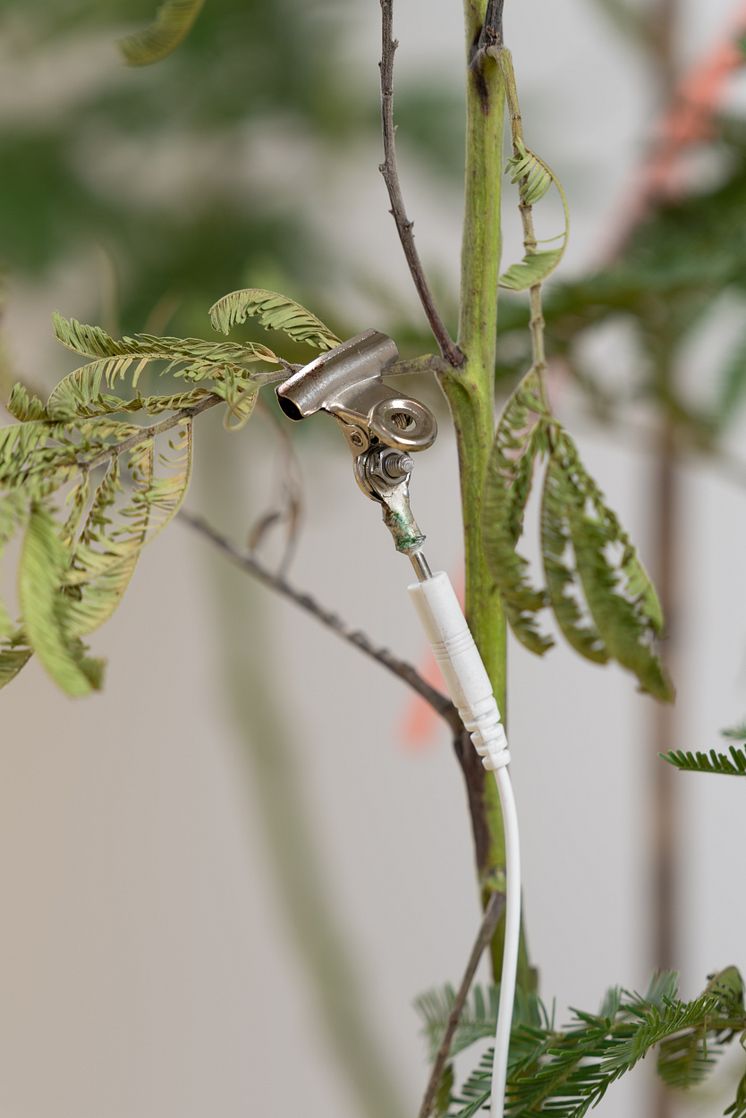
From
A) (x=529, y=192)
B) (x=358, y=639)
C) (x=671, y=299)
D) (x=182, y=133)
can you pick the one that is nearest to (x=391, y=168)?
(x=529, y=192)

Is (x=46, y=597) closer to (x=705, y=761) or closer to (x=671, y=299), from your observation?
(x=705, y=761)

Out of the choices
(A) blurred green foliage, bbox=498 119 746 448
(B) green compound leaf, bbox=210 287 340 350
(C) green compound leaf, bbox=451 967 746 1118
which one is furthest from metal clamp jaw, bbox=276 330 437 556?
(A) blurred green foliage, bbox=498 119 746 448

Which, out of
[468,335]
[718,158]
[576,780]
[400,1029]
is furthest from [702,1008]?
[400,1029]

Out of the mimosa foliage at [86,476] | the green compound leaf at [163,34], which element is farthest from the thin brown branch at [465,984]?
the green compound leaf at [163,34]

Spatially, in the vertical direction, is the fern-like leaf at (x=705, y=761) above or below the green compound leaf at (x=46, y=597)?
below

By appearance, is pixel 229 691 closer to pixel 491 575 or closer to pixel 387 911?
pixel 387 911

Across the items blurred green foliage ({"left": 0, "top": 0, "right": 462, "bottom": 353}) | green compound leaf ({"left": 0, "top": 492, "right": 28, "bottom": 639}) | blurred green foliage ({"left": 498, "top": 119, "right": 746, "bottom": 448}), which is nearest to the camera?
green compound leaf ({"left": 0, "top": 492, "right": 28, "bottom": 639})

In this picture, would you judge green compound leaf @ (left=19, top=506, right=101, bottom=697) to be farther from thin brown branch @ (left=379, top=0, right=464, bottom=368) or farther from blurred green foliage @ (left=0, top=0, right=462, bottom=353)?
blurred green foliage @ (left=0, top=0, right=462, bottom=353)

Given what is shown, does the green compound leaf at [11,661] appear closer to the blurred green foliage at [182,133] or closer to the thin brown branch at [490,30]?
the thin brown branch at [490,30]
